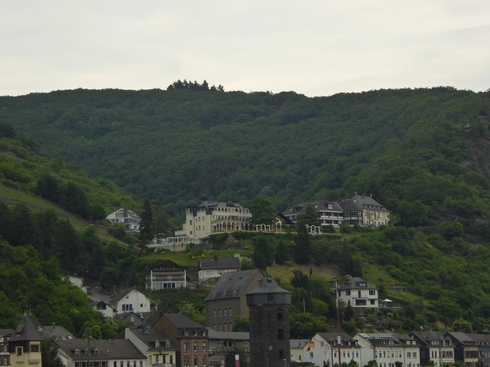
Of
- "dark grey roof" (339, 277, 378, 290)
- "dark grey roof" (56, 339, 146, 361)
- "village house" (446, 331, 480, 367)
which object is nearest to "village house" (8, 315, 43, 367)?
"dark grey roof" (56, 339, 146, 361)

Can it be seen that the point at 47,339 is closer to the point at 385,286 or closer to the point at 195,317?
the point at 195,317

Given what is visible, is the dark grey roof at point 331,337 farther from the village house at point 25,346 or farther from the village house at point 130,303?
the village house at point 25,346

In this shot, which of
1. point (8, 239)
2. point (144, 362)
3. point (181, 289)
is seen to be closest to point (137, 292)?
point (181, 289)

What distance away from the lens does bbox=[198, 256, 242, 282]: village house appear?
17838 centimetres

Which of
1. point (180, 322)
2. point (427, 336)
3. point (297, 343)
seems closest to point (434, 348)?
point (427, 336)

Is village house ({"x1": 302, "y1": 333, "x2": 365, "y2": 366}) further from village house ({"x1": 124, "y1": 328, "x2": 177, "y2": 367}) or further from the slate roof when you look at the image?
the slate roof

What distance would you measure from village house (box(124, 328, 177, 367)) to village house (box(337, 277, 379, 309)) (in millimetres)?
46624

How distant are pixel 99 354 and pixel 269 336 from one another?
58.5 ft

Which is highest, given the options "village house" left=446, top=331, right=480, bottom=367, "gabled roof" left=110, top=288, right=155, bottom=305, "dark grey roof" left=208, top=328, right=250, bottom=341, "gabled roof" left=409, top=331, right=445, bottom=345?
"gabled roof" left=110, top=288, right=155, bottom=305

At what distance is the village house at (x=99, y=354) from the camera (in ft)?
415

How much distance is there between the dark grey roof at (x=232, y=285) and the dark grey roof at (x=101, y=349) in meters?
28.5

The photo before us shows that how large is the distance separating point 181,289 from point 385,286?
3469cm

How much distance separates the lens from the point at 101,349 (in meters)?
130

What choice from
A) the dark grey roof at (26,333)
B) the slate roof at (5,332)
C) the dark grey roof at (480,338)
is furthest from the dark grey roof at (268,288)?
the dark grey roof at (480,338)
